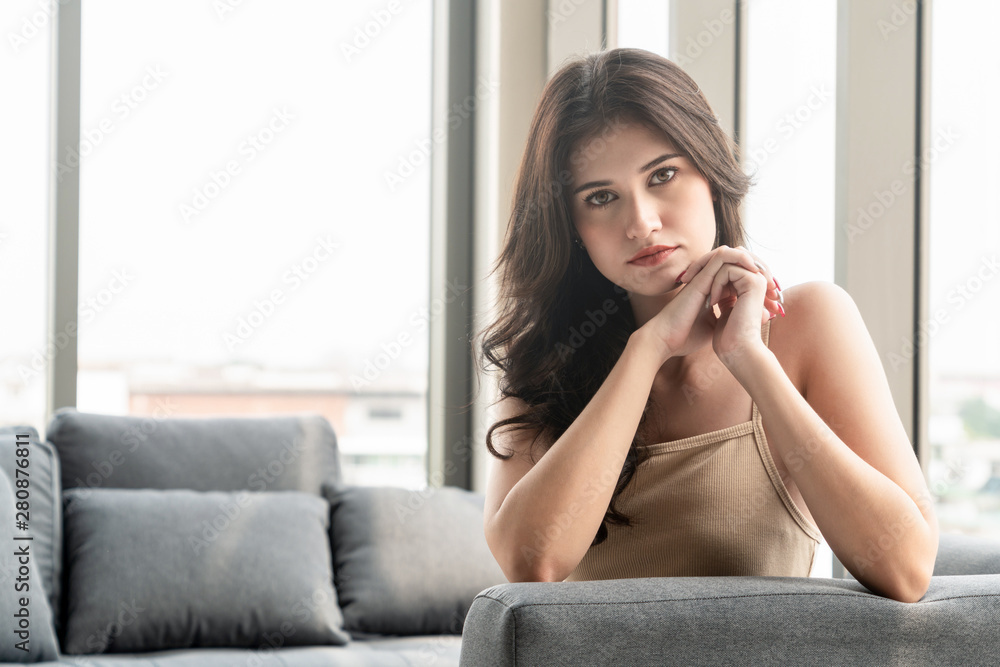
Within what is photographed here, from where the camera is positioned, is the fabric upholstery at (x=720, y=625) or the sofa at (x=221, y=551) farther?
the sofa at (x=221, y=551)

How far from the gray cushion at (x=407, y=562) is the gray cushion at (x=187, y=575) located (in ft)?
0.30

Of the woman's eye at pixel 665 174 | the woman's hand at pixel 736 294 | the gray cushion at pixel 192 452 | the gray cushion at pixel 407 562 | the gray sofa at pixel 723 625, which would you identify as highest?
the woman's eye at pixel 665 174

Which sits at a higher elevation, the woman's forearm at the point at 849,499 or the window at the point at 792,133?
the window at the point at 792,133

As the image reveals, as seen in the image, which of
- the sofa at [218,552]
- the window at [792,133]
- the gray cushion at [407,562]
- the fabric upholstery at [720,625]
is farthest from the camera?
the gray cushion at [407,562]

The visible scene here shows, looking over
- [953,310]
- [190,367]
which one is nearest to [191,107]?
[190,367]

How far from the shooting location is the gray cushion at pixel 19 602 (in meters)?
2.04

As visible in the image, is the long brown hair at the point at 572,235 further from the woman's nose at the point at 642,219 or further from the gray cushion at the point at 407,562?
the gray cushion at the point at 407,562

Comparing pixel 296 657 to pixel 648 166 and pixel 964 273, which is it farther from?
pixel 964 273

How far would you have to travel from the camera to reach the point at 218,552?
2.33 metres

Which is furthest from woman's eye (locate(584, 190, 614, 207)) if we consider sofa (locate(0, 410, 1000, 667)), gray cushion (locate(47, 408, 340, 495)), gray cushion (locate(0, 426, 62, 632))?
gray cushion (locate(0, 426, 62, 632))

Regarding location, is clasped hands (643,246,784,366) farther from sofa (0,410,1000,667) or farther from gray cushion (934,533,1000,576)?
sofa (0,410,1000,667)

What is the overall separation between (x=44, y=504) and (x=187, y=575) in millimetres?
452

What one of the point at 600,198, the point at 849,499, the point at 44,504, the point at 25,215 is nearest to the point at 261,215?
the point at 25,215

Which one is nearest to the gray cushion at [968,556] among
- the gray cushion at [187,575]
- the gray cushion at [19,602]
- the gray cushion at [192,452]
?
the gray cushion at [187,575]
